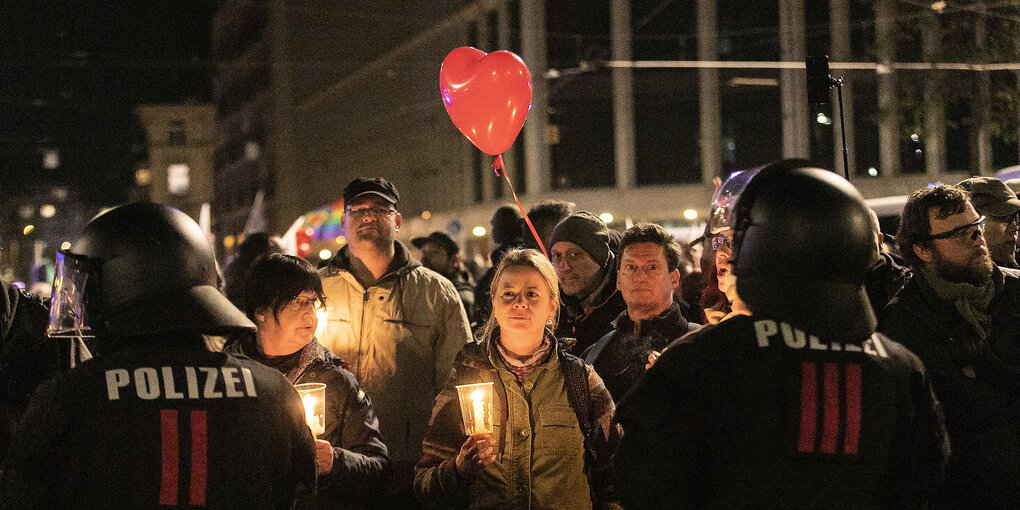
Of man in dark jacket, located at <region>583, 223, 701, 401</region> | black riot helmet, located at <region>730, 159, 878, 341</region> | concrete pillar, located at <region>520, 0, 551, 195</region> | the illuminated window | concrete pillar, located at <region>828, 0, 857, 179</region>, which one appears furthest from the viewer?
the illuminated window

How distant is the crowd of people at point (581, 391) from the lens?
2523 millimetres

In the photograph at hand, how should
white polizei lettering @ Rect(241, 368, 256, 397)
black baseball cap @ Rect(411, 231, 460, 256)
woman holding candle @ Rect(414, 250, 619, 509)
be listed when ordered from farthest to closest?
black baseball cap @ Rect(411, 231, 460, 256) < woman holding candle @ Rect(414, 250, 619, 509) < white polizei lettering @ Rect(241, 368, 256, 397)

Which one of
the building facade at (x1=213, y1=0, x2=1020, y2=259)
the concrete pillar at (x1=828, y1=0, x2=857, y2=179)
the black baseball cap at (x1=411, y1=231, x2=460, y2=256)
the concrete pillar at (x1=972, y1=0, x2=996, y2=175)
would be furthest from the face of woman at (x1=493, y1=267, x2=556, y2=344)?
the concrete pillar at (x1=828, y1=0, x2=857, y2=179)

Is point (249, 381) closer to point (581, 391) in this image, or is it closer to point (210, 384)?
point (210, 384)

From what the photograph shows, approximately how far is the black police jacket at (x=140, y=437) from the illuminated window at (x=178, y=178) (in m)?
76.5

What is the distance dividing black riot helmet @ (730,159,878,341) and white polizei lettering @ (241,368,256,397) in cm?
135

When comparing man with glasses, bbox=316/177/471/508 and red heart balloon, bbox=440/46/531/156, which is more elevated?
red heart balloon, bbox=440/46/531/156

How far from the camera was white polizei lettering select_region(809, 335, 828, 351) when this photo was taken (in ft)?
8.34

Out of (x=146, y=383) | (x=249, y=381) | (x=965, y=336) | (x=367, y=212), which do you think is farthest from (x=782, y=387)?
(x=367, y=212)

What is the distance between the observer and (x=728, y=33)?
3053cm

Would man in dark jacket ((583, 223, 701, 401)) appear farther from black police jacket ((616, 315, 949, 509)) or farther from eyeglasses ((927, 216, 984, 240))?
black police jacket ((616, 315, 949, 509))

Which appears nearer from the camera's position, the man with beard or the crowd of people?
the crowd of people

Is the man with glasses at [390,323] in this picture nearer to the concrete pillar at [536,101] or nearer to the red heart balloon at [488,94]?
the red heart balloon at [488,94]

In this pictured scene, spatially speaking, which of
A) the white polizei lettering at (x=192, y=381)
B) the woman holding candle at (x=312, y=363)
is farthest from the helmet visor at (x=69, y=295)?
the woman holding candle at (x=312, y=363)
